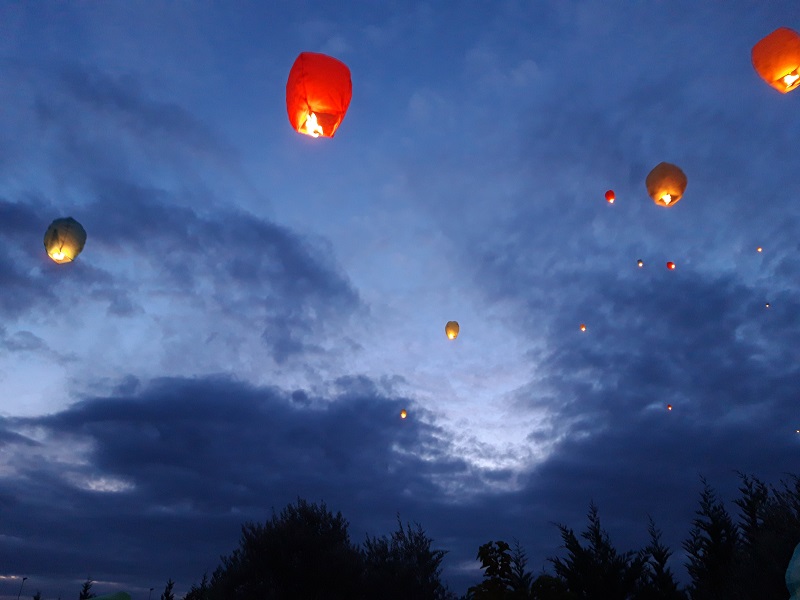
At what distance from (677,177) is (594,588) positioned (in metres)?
7.38

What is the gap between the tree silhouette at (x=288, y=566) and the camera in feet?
42.6

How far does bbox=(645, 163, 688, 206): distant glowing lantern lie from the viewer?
853 centimetres

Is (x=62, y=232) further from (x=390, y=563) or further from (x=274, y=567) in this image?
(x=390, y=563)

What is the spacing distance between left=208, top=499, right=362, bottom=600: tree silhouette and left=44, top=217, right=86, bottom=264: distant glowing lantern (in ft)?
27.6

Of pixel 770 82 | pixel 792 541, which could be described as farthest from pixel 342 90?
pixel 792 541

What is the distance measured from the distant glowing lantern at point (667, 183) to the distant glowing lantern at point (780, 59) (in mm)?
2097

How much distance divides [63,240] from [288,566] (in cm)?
913

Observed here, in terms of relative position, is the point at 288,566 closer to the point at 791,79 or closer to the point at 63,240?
the point at 63,240

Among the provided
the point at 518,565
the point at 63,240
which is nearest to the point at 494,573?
the point at 518,565

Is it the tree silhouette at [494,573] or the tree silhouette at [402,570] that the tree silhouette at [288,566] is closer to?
the tree silhouette at [402,570]

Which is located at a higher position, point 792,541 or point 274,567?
point 274,567

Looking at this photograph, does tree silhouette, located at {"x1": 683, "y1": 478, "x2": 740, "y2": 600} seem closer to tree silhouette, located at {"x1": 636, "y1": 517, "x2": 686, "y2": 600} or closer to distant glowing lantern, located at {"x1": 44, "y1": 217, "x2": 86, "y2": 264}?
tree silhouette, located at {"x1": 636, "y1": 517, "x2": 686, "y2": 600}

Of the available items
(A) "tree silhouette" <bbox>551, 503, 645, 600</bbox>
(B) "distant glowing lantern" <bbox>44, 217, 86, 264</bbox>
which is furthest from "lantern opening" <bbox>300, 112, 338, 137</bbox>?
(A) "tree silhouette" <bbox>551, 503, 645, 600</bbox>

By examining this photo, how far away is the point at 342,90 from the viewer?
17.5 feet
